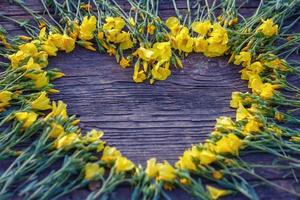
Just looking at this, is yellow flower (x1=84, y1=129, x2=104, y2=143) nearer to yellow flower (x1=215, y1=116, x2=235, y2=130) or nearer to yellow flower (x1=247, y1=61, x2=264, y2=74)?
yellow flower (x1=215, y1=116, x2=235, y2=130)

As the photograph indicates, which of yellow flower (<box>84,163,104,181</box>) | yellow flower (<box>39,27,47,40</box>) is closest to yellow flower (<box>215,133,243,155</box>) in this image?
yellow flower (<box>84,163,104,181</box>)

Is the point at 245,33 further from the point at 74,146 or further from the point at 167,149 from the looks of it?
the point at 74,146

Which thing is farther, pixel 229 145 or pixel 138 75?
pixel 138 75

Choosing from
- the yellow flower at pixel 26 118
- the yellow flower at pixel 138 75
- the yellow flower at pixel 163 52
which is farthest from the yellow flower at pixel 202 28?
the yellow flower at pixel 26 118

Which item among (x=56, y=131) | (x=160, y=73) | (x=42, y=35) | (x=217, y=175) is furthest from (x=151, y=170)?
(x=42, y=35)

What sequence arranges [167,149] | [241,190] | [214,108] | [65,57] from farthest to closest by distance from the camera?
1. [65,57]
2. [214,108]
3. [167,149]
4. [241,190]

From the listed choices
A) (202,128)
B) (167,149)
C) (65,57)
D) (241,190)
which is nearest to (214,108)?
(202,128)

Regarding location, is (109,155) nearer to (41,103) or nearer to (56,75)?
(41,103)
